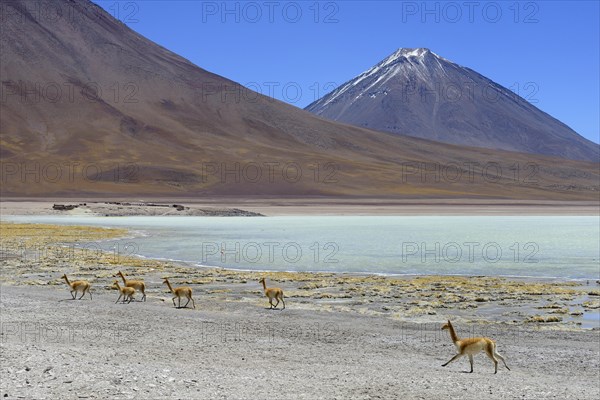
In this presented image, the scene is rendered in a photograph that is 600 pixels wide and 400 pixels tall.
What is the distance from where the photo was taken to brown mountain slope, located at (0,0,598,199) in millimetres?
133750

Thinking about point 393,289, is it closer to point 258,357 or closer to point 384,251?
point 258,357

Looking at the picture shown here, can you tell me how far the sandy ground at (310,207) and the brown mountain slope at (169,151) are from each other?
13.9 meters

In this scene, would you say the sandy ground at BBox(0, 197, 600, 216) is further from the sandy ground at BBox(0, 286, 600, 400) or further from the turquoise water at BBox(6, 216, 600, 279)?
the sandy ground at BBox(0, 286, 600, 400)

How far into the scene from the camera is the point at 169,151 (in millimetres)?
158375

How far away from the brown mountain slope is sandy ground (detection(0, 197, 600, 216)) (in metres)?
13.9

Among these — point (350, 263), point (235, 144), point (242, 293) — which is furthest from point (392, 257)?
point (235, 144)

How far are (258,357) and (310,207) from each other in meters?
88.4

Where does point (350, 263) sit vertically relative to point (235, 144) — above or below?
below

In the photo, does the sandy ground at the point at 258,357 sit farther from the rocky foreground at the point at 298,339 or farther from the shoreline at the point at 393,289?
the shoreline at the point at 393,289

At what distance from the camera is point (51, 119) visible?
163 m

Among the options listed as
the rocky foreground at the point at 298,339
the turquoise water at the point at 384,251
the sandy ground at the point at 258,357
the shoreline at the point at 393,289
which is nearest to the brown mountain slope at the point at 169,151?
the turquoise water at the point at 384,251

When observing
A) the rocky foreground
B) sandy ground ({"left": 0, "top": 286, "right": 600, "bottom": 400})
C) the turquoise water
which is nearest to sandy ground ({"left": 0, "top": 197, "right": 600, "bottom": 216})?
the turquoise water

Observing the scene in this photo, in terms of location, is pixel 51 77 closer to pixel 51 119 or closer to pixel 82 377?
pixel 51 119

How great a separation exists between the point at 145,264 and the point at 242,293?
7749 millimetres
